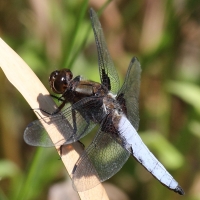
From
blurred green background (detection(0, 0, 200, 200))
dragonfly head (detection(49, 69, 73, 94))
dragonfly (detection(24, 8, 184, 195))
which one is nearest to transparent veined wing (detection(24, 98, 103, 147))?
dragonfly (detection(24, 8, 184, 195))

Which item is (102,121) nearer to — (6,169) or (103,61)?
(103,61)

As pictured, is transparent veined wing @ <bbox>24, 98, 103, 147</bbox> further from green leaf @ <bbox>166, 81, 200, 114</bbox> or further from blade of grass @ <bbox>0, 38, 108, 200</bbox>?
green leaf @ <bbox>166, 81, 200, 114</bbox>

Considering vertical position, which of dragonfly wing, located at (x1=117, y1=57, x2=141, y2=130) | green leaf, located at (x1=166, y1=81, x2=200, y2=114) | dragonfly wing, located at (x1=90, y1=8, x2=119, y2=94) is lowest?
green leaf, located at (x1=166, y1=81, x2=200, y2=114)

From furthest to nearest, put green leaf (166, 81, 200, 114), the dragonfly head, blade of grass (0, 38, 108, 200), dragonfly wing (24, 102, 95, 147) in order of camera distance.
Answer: green leaf (166, 81, 200, 114), the dragonfly head, dragonfly wing (24, 102, 95, 147), blade of grass (0, 38, 108, 200)

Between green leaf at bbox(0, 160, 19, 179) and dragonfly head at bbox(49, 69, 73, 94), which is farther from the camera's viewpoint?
green leaf at bbox(0, 160, 19, 179)

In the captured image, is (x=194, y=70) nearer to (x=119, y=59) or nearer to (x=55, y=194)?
(x=119, y=59)

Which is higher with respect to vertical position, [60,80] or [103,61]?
[60,80]

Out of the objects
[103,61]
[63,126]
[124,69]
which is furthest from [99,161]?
[124,69]

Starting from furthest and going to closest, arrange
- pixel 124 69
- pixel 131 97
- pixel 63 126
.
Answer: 1. pixel 124 69
2. pixel 131 97
3. pixel 63 126
